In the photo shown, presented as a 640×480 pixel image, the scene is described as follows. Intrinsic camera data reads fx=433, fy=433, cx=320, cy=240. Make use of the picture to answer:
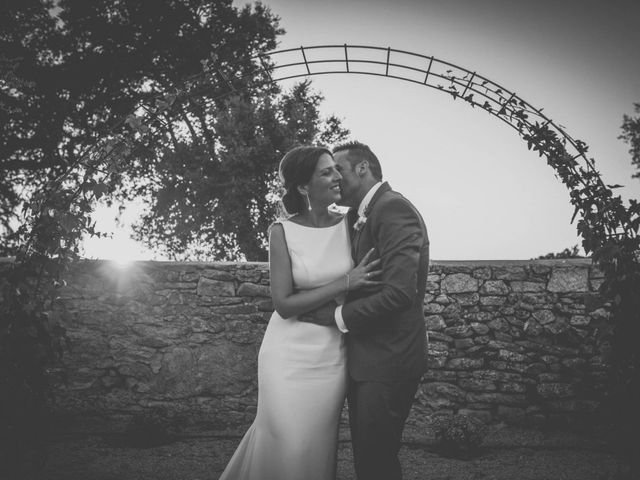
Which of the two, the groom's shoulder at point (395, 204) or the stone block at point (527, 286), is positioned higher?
the groom's shoulder at point (395, 204)

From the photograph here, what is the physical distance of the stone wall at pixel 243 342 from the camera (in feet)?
16.5

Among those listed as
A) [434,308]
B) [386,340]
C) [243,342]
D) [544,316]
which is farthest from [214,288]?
[544,316]

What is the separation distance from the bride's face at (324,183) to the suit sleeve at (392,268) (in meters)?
0.47

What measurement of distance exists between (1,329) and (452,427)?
408 cm

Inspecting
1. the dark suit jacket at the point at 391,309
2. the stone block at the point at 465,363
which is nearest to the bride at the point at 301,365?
the dark suit jacket at the point at 391,309

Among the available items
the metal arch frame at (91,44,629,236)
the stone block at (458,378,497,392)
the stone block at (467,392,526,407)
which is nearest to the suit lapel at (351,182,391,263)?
the metal arch frame at (91,44,629,236)

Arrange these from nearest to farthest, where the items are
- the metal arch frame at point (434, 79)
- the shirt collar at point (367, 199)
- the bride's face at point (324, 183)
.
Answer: the shirt collar at point (367, 199) → the bride's face at point (324, 183) → the metal arch frame at point (434, 79)

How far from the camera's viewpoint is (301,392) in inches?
90.0

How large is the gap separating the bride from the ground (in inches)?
73.4

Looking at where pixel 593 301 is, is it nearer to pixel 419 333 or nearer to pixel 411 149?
pixel 419 333

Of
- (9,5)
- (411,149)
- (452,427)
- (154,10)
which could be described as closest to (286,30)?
(154,10)

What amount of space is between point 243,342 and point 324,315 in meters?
3.13

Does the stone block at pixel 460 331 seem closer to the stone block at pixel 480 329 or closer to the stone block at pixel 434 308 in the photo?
the stone block at pixel 480 329

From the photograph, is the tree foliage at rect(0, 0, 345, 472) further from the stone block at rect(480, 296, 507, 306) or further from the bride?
the bride
